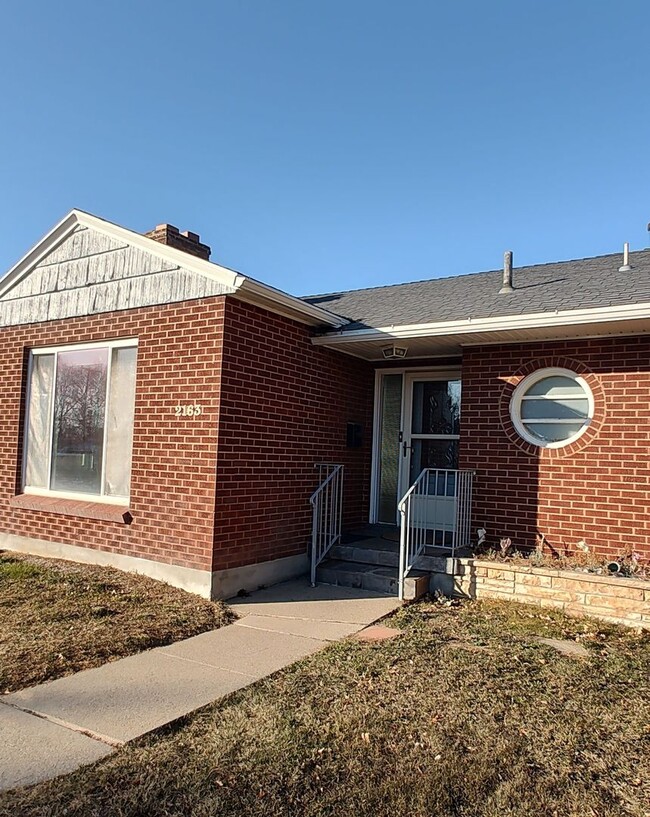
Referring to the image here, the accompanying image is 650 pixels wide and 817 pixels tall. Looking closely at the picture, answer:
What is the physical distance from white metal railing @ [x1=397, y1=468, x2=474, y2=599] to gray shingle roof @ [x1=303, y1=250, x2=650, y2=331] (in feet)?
6.32

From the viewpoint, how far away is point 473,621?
222 inches

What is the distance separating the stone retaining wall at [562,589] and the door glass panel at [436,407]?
220 cm

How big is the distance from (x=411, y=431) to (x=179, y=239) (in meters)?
4.49

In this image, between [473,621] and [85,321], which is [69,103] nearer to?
[85,321]

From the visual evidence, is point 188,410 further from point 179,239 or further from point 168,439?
point 179,239

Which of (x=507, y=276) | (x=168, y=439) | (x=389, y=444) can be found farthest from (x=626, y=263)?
(x=168, y=439)

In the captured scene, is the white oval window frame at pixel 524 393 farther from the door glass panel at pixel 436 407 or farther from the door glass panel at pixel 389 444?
the door glass panel at pixel 389 444

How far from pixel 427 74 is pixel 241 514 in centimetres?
791

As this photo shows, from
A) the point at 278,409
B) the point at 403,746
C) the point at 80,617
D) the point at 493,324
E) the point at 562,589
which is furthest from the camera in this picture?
the point at 278,409

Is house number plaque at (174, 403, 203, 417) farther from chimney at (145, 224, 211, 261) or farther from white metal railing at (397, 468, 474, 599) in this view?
chimney at (145, 224, 211, 261)

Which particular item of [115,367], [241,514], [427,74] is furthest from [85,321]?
[427,74]

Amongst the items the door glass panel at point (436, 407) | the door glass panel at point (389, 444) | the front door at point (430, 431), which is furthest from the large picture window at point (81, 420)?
the door glass panel at point (436, 407)

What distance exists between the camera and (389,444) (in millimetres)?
8859

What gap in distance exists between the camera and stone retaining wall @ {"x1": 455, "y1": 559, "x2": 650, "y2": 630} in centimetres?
553
